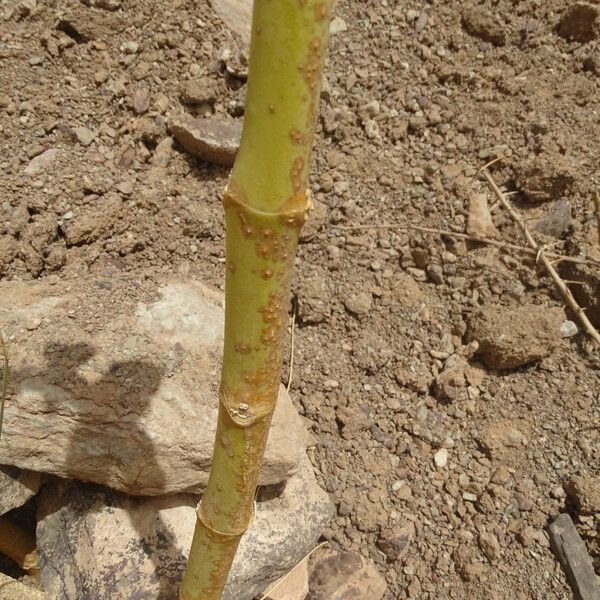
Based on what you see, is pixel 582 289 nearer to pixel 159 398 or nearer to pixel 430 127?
pixel 430 127

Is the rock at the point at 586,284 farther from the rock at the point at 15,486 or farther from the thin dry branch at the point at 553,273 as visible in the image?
the rock at the point at 15,486

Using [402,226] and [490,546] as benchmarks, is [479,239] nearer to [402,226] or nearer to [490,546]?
[402,226]

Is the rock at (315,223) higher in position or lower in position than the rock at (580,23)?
lower

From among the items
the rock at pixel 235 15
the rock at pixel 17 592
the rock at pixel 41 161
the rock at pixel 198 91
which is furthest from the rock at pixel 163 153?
the rock at pixel 17 592

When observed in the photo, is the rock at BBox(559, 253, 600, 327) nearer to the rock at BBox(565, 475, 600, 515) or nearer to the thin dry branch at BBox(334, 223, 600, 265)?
the thin dry branch at BBox(334, 223, 600, 265)

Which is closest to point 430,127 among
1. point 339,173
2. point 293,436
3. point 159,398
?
point 339,173

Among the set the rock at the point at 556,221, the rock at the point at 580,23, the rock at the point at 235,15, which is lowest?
the rock at the point at 556,221
